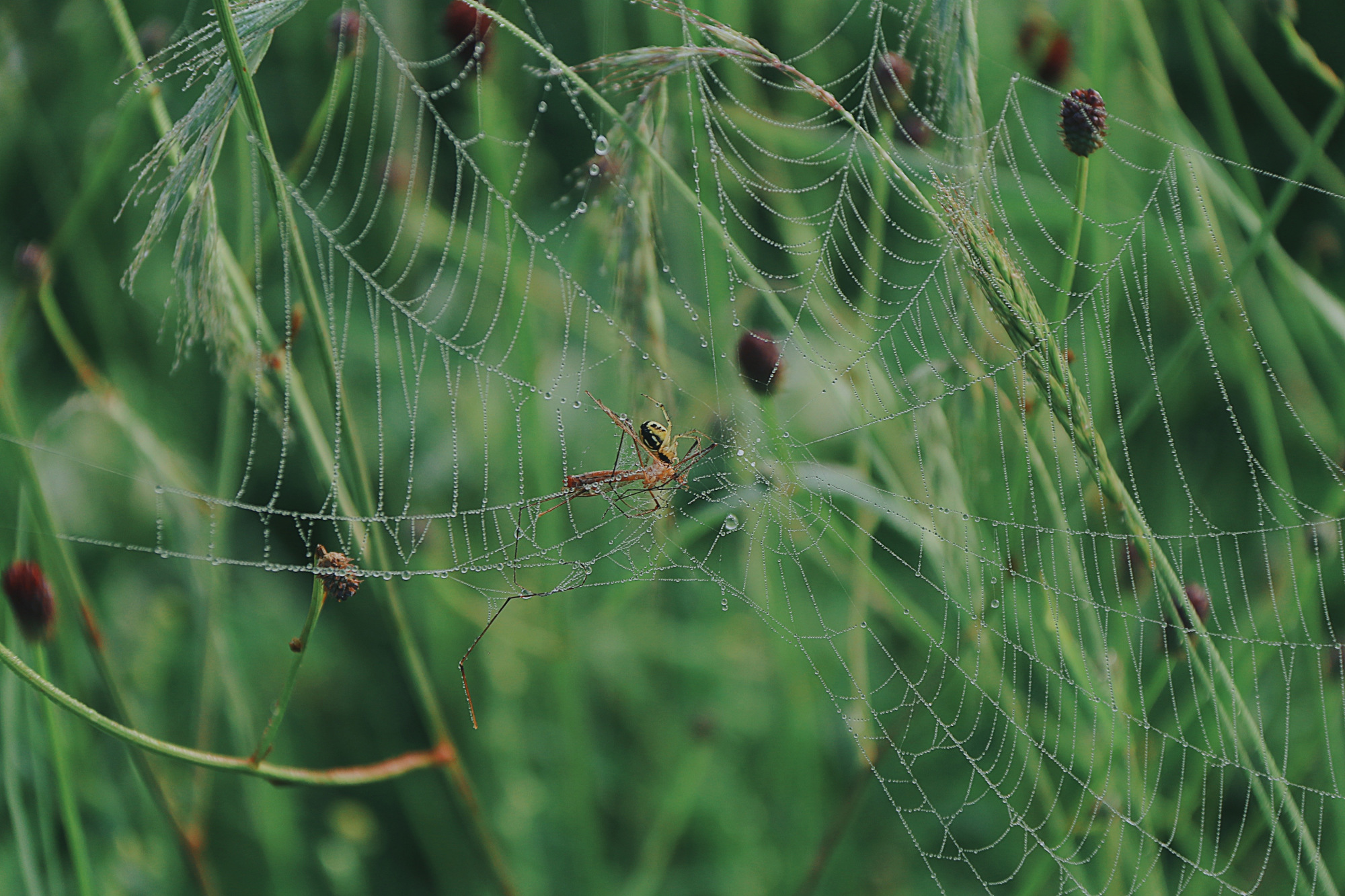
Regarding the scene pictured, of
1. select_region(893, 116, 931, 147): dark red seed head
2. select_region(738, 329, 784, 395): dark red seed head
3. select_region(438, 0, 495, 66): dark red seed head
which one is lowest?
select_region(738, 329, 784, 395): dark red seed head

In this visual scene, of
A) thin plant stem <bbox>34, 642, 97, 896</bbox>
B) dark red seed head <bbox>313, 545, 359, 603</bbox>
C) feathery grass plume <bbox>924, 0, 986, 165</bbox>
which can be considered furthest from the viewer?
thin plant stem <bbox>34, 642, 97, 896</bbox>

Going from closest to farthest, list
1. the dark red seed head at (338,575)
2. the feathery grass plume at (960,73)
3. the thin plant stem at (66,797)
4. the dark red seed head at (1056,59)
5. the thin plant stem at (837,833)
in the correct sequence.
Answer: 1. the dark red seed head at (338,575)
2. the feathery grass plume at (960,73)
3. the thin plant stem at (66,797)
4. the thin plant stem at (837,833)
5. the dark red seed head at (1056,59)

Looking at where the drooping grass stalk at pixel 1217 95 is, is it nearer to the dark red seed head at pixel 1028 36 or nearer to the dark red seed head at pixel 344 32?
the dark red seed head at pixel 1028 36

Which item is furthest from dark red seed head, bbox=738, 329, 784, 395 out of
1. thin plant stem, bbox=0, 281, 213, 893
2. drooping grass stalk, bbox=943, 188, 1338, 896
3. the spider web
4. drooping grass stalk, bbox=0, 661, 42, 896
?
drooping grass stalk, bbox=0, 661, 42, 896

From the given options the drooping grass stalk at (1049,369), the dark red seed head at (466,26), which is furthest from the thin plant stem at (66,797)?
the drooping grass stalk at (1049,369)

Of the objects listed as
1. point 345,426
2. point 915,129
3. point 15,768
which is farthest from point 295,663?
point 915,129

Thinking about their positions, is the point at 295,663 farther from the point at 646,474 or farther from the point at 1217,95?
the point at 1217,95

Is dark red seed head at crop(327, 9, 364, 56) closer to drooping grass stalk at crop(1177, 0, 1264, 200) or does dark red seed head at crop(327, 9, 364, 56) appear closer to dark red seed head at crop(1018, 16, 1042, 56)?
dark red seed head at crop(1018, 16, 1042, 56)
